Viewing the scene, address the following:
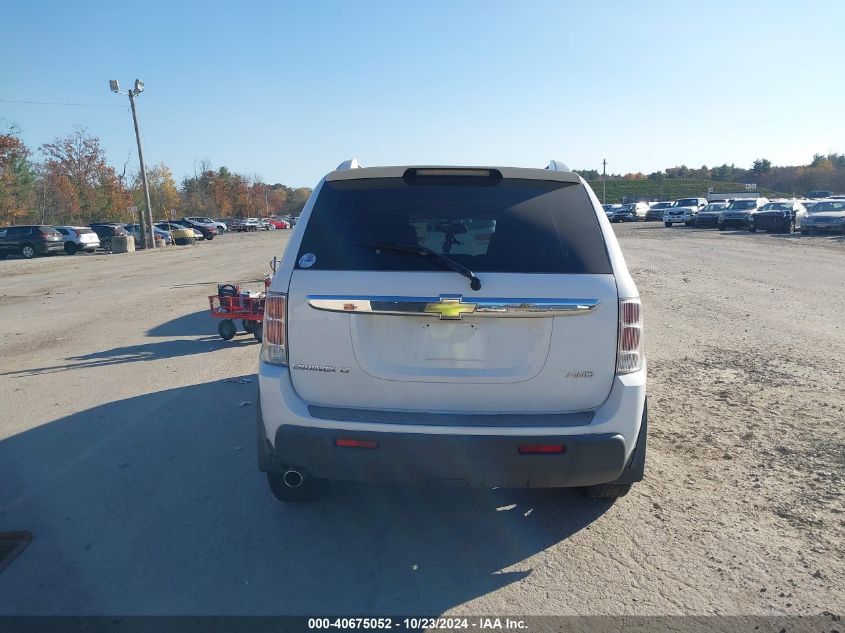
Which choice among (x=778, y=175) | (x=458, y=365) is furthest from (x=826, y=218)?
(x=778, y=175)

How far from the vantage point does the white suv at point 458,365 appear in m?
3.21

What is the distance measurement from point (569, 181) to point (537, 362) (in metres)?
1.16

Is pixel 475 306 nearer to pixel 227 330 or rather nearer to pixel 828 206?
pixel 227 330

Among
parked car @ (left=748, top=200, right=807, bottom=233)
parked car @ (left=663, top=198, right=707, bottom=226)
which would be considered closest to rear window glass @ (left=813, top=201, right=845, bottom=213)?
parked car @ (left=748, top=200, right=807, bottom=233)

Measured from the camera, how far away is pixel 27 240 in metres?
33.3

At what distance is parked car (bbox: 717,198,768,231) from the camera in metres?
39.1

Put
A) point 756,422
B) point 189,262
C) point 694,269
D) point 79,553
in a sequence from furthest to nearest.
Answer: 1. point 189,262
2. point 694,269
3. point 756,422
4. point 79,553

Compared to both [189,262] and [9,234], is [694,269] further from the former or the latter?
[9,234]

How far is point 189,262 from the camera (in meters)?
26.5

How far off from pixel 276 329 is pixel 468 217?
1.37 metres

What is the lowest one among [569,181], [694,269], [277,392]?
[694,269]

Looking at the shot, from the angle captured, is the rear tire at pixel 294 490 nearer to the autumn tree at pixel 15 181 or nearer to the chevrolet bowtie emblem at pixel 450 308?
the chevrolet bowtie emblem at pixel 450 308

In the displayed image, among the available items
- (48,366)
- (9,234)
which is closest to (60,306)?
(48,366)

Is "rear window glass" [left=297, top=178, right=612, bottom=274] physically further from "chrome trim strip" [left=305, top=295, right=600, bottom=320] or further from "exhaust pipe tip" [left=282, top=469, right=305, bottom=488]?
"exhaust pipe tip" [left=282, top=469, right=305, bottom=488]
